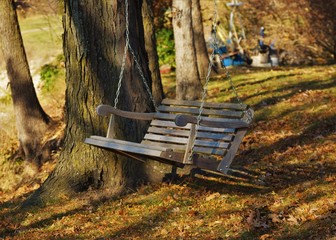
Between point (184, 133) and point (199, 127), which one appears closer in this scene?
point (199, 127)

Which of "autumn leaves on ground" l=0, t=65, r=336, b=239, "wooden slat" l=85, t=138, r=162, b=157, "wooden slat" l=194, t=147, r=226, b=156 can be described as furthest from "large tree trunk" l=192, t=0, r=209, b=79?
"wooden slat" l=85, t=138, r=162, b=157

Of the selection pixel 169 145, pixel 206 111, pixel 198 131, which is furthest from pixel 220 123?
pixel 169 145

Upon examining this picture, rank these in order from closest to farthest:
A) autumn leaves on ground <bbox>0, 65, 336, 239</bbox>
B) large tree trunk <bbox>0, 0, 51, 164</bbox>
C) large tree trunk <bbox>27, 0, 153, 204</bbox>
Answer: autumn leaves on ground <bbox>0, 65, 336, 239</bbox> < large tree trunk <bbox>27, 0, 153, 204</bbox> < large tree trunk <bbox>0, 0, 51, 164</bbox>

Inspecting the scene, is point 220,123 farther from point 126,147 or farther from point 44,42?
point 44,42

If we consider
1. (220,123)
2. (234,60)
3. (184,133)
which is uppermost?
(220,123)

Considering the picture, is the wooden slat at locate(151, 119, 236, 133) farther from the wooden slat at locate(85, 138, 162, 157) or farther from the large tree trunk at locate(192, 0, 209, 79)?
the large tree trunk at locate(192, 0, 209, 79)

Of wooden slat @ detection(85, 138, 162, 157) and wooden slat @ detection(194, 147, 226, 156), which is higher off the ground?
wooden slat @ detection(85, 138, 162, 157)

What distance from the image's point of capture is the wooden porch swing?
7984 mm

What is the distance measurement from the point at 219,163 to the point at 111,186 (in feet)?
6.76

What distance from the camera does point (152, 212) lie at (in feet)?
28.8

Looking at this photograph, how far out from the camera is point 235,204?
28.4 ft

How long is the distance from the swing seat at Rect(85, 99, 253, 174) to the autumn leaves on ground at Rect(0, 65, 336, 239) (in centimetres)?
57

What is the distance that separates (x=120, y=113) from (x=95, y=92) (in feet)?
1.94

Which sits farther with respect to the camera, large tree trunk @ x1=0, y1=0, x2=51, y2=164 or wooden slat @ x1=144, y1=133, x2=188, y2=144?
large tree trunk @ x1=0, y1=0, x2=51, y2=164
